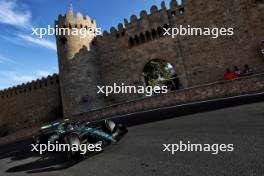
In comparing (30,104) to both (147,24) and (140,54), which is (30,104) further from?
(147,24)

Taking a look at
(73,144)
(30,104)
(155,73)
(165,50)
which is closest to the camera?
(73,144)

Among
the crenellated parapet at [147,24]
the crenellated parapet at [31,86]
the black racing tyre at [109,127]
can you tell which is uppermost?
the crenellated parapet at [147,24]

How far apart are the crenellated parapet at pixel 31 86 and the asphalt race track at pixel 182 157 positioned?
22.2m

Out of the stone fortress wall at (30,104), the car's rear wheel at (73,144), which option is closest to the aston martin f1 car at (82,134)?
the car's rear wheel at (73,144)

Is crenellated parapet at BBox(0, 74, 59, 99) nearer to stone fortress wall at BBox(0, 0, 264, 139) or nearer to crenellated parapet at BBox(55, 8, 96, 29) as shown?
stone fortress wall at BBox(0, 0, 264, 139)

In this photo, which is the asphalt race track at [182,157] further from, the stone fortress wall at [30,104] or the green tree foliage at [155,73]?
the green tree foliage at [155,73]

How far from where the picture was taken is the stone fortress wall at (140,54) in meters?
17.7

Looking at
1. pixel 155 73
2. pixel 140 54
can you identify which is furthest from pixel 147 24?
pixel 155 73

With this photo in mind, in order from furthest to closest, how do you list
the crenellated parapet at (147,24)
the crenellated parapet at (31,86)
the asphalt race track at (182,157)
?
the crenellated parapet at (31,86) < the crenellated parapet at (147,24) < the asphalt race track at (182,157)

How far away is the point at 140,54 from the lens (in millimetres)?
22469

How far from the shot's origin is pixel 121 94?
77.1 ft

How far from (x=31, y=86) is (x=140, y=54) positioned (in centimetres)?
1470

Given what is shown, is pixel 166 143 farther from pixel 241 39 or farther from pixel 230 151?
pixel 241 39

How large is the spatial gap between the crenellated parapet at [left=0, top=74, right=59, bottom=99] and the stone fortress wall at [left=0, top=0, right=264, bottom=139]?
0.39 ft
